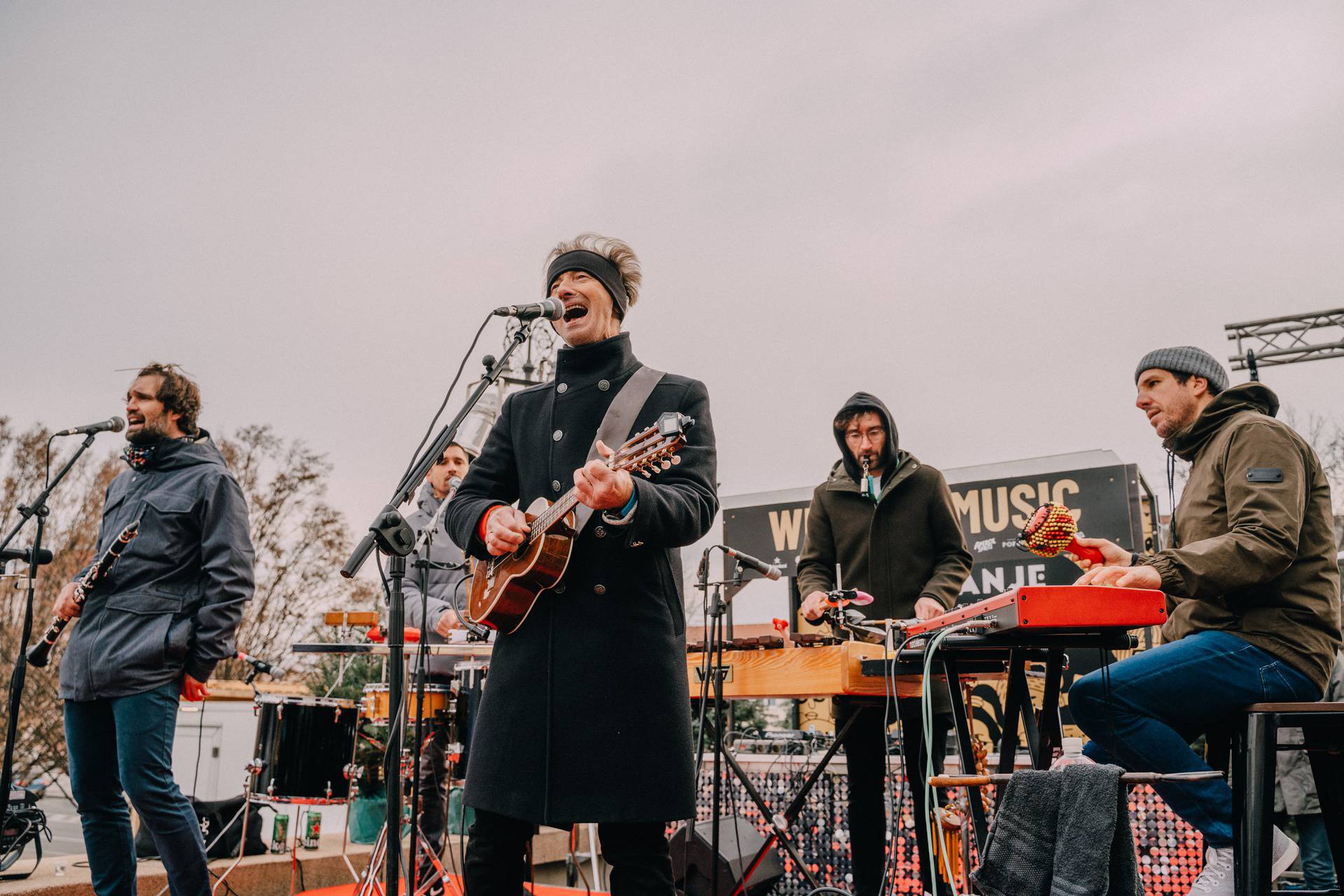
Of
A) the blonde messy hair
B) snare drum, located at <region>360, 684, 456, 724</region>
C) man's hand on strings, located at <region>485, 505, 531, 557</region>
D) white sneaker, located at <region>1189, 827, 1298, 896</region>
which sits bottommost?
white sneaker, located at <region>1189, 827, 1298, 896</region>

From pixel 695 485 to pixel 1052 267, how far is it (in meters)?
9.15

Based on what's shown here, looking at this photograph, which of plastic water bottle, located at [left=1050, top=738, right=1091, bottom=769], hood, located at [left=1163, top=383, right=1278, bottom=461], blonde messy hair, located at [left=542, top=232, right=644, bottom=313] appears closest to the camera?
plastic water bottle, located at [left=1050, top=738, right=1091, bottom=769]

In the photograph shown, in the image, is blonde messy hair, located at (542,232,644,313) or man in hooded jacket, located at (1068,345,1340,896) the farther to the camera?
blonde messy hair, located at (542,232,644,313)

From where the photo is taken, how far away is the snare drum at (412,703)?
17.3 feet

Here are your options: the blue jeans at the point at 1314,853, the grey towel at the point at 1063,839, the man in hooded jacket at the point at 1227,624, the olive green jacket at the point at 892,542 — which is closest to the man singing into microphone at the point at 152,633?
the olive green jacket at the point at 892,542

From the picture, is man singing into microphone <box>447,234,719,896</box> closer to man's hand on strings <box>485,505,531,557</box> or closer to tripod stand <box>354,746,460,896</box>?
man's hand on strings <box>485,505,531,557</box>

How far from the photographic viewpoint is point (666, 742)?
2334 millimetres

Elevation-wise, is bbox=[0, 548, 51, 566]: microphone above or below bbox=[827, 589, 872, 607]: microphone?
above

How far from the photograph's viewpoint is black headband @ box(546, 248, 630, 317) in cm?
286

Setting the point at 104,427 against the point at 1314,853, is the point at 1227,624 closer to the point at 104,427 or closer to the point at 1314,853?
the point at 1314,853

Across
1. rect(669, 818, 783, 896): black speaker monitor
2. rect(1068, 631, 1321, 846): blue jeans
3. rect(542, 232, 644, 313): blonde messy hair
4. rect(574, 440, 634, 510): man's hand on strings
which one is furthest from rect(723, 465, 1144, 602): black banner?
rect(574, 440, 634, 510): man's hand on strings

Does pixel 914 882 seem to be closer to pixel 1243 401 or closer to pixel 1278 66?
pixel 1243 401

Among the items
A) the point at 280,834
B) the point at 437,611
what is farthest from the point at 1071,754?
the point at 280,834

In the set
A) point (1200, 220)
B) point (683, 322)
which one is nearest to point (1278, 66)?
point (1200, 220)
